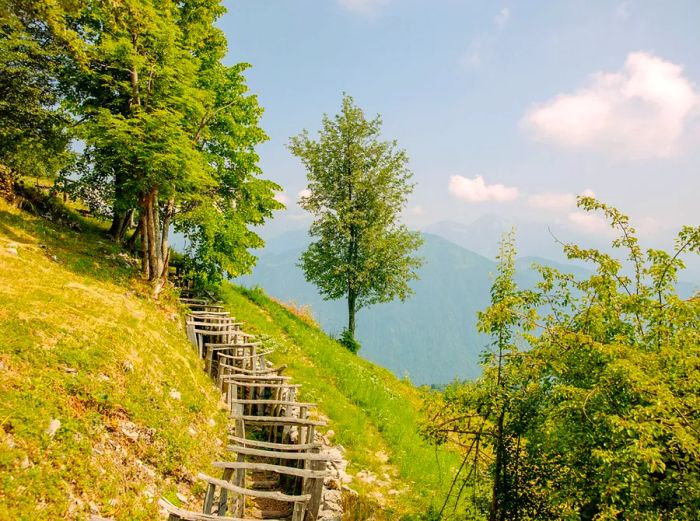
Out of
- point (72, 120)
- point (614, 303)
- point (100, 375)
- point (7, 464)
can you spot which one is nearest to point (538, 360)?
point (614, 303)

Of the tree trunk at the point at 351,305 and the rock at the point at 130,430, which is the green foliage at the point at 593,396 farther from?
the tree trunk at the point at 351,305

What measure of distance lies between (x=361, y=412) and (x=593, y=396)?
495 inches

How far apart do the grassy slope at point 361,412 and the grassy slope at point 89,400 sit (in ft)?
15.9

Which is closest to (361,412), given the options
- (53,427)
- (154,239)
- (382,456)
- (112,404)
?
(382,456)

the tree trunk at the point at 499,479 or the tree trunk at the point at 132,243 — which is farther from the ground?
the tree trunk at the point at 132,243

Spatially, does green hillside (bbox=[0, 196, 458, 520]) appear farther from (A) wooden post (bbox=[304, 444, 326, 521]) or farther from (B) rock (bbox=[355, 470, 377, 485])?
(A) wooden post (bbox=[304, 444, 326, 521])

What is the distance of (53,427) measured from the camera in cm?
785

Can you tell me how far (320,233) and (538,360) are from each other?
26.5 metres

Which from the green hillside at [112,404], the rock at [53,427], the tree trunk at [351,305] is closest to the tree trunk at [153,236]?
the green hillside at [112,404]

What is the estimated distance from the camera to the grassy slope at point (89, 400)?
7.21m

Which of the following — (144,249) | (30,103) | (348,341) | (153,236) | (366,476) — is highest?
(30,103)

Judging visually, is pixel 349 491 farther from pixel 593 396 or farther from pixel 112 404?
pixel 593 396

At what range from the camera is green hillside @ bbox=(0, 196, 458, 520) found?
7449 millimetres

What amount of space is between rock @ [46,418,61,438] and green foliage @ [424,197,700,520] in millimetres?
7453
